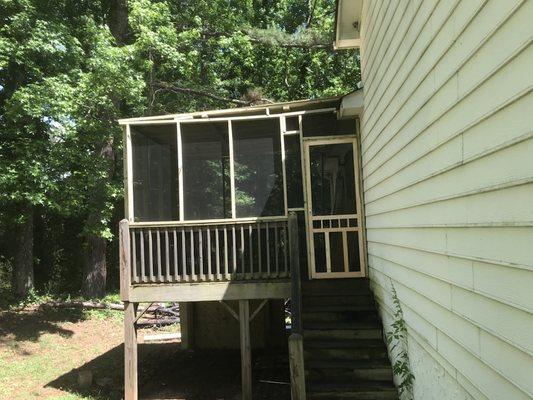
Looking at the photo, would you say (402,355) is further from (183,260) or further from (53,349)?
(53,349)

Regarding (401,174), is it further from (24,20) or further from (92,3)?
(92,3)

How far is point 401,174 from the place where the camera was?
175 inches

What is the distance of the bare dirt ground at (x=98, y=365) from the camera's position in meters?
7.80

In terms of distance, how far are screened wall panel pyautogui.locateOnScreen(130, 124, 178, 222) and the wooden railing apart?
0.40 metres

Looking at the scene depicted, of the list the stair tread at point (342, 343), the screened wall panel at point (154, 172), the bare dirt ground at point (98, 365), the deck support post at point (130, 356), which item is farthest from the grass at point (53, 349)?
the stair tread at point (342, 343)

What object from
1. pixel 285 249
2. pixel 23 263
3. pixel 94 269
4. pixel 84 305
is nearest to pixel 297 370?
pixel 285 249

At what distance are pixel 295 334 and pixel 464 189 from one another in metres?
3.03

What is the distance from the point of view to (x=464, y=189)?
271 centimetres

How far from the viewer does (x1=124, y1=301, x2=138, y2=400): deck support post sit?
23.1 ft

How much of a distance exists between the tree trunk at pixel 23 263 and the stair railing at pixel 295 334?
10.2 metres

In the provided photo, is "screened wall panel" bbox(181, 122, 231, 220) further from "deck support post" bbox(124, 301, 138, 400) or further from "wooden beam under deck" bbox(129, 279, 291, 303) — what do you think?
"deck support post" bbox(124, 301, 138, 400)

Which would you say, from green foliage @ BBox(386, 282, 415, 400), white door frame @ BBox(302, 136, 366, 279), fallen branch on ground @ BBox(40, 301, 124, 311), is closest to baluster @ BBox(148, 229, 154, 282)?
white door frame @ BBox(302, 136, 366, 279)

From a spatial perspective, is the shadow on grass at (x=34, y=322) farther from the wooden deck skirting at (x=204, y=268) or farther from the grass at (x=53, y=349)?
the wooden deck skirting at (x=204, y=268)

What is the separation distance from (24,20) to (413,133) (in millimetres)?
10841
